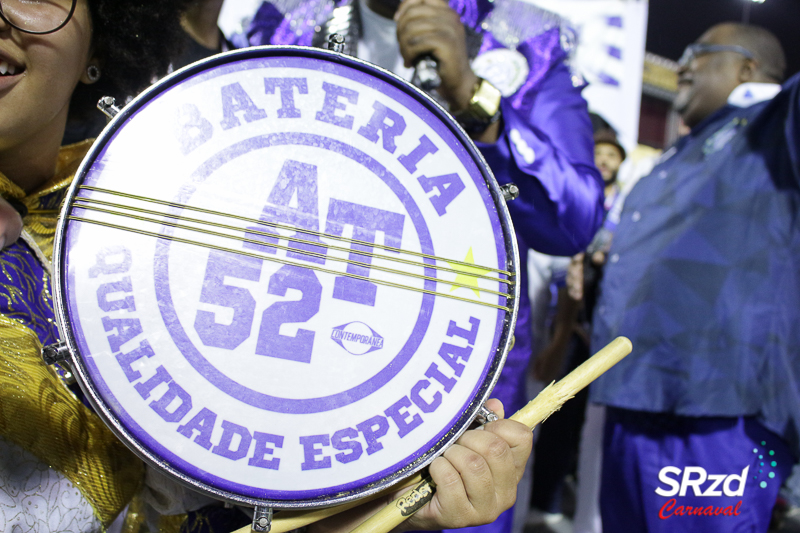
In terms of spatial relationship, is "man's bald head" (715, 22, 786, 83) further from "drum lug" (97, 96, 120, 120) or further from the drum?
"drum lug" (97, 96, 120, 120)

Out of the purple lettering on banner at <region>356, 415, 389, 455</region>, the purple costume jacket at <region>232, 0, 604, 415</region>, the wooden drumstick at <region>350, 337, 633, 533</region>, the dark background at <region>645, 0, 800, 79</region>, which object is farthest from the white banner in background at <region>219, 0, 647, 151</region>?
the purple lettering on banner at <region>356, 415, 389, 455</region>

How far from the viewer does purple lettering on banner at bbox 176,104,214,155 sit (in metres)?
0.68

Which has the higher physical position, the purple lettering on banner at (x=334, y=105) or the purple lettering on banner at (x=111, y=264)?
the purple lettering on banner at (x=334, y=105)

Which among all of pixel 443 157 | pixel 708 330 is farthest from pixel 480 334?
pixel 708 330

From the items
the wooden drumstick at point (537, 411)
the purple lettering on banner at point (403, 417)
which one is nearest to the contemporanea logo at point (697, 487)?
the wooden drumstick at point (537, 411)

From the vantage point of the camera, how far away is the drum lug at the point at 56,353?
2.10 feet

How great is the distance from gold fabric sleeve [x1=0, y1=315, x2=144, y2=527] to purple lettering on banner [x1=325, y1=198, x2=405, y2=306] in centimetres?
46

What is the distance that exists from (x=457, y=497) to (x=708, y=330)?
126cm

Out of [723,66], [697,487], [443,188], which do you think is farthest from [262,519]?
[723,66]

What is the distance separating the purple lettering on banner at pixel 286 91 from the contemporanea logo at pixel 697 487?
158 cm

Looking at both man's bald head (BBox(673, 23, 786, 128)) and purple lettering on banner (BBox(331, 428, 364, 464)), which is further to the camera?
man's bald head (BBox(673, 23, 786, 128))

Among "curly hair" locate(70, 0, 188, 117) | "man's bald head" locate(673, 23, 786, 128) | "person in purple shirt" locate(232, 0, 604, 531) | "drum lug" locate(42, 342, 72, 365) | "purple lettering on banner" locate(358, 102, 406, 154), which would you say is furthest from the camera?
"man's bald head" locate(673, 23, 786, 128)

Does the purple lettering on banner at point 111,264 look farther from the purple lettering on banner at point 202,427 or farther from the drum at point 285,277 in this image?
the purple lettering on banner at point 202,427

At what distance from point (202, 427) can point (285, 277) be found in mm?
211
